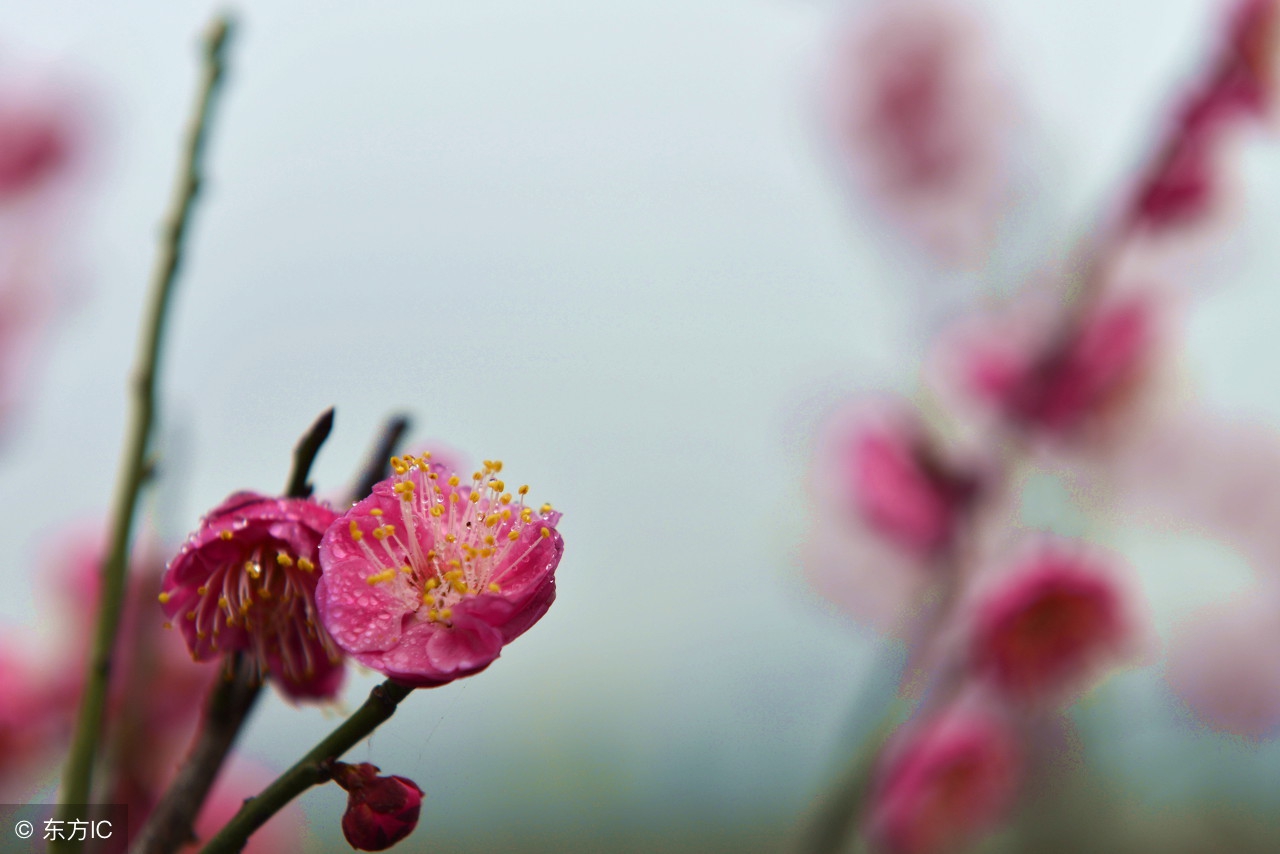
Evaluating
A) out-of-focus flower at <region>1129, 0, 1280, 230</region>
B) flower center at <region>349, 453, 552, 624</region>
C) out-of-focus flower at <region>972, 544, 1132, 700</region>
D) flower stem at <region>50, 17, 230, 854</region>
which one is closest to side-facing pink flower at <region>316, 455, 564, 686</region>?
flower center at <region>349, 453, 552, 624</region>

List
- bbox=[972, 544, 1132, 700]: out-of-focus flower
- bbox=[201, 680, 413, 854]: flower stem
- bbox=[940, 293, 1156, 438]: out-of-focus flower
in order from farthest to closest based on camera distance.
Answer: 1. bbox=[940, 293, 1156, 438]: out-of-focus flower
2. bbox=[972, 544, 1132, 700]: out-of-focus flower
3. bbox=[201, 680, 413, 854]: flower stem

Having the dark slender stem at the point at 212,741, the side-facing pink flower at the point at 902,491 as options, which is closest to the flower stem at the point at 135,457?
the dark slender stem at the point at 212,741

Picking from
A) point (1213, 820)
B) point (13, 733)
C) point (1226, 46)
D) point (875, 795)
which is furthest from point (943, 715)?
point (1213, 820)

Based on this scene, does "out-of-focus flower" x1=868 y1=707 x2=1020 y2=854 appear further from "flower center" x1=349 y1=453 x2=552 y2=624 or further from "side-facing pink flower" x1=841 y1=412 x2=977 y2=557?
"flower center" x1=349 y1=453 x2=552 y2=624

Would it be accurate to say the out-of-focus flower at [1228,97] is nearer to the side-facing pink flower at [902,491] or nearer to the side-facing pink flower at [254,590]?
the side-facing pink flower at [902,491]

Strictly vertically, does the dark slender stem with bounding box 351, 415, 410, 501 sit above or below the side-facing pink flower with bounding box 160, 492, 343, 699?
above

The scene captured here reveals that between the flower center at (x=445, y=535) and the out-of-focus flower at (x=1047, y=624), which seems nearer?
the flower center at (x=445, y=535)

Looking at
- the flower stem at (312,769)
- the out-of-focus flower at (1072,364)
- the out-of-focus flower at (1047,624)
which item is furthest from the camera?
the out-of-focus flower at (1072,364)

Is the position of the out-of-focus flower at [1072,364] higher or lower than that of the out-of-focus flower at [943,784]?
higher
